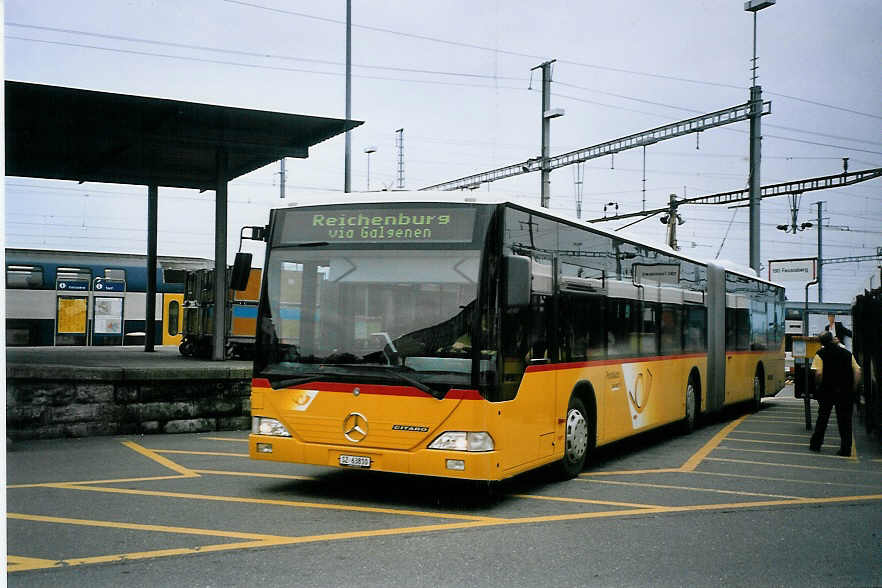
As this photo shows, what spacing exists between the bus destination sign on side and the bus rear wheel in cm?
259

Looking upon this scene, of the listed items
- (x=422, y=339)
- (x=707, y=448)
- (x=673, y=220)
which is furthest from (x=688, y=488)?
(x=673, y=220)

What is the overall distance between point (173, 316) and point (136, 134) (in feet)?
59.5

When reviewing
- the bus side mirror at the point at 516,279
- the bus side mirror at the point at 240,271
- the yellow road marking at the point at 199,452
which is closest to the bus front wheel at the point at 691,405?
the yellow road marking at the point at 199,452

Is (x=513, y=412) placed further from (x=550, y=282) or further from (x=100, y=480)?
(x=100, y=480)

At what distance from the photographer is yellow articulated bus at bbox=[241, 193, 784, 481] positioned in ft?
26.7

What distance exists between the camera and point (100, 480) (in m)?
9.77

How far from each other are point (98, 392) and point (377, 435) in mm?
6347

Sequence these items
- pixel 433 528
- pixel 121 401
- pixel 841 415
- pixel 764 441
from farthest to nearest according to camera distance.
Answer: pixel 764 441
pixel 121 401
pixel 841 415
pixel 433 528

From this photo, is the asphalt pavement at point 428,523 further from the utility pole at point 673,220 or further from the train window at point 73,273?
the utility pole at point 673,220

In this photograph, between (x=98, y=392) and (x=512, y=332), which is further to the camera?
(x=98, y=392)

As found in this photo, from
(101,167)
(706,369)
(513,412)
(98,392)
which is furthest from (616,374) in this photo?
(101,167)

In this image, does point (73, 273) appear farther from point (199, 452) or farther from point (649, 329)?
point (649, 329)

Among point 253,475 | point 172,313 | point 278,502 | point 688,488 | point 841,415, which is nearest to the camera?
point 278,502

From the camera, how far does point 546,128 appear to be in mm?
26844
